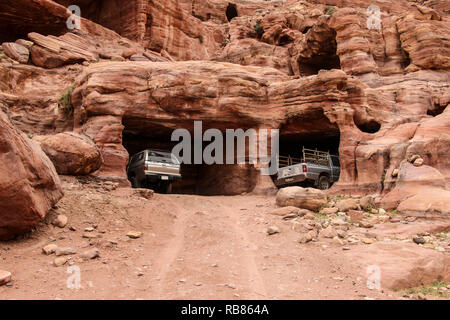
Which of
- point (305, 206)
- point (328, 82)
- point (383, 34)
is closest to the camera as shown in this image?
point (305, 206)

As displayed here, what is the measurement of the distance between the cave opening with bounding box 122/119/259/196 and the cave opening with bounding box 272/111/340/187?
2508mm

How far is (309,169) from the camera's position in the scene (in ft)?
57.1

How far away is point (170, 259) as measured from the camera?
315 inches

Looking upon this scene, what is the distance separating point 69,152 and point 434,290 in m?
10.7

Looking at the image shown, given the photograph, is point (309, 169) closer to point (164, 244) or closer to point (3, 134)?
point (164, 244)

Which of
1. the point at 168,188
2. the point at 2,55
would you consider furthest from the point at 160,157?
the point at 2,55

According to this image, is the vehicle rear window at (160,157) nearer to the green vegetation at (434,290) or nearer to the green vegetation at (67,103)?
the green vegetation at (67,103)

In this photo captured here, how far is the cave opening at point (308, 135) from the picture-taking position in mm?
18297

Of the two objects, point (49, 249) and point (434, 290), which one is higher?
point (49, 249)

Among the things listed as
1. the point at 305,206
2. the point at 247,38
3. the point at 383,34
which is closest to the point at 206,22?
the point at 247,38

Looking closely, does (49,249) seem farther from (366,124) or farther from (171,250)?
(366,124)

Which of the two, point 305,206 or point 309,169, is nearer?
point 305,206

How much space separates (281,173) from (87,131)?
9.20 metres

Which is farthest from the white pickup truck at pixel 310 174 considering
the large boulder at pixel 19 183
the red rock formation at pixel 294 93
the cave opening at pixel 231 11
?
the cave opening at pixel 231 11
